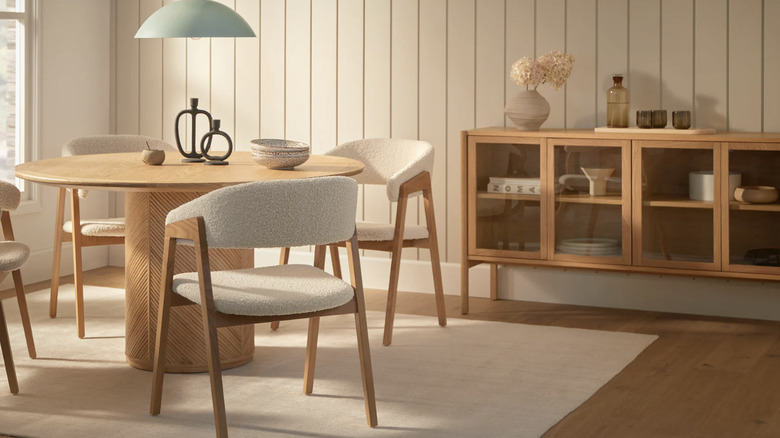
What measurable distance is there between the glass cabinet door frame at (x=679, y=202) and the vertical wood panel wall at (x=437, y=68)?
378mm

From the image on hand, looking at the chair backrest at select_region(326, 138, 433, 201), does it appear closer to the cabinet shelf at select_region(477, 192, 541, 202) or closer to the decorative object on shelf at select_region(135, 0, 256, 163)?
the cabinet shelf at select_region(477, 192, 541, 202)

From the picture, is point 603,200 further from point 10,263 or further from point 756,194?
point 10,263

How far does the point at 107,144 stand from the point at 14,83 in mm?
955

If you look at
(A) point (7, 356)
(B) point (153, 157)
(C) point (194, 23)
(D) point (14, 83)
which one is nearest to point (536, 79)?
(C) point (194, 23)

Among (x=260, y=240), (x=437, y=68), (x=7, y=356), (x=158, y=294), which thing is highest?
(x=437, y=68)

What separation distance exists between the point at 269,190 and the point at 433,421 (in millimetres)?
848

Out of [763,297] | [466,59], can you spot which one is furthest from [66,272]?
[763,297]

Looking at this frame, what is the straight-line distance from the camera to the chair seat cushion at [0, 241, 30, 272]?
3.17m

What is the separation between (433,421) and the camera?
2.95m

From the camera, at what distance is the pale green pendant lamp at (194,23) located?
345 cm

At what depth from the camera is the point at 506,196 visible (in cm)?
444

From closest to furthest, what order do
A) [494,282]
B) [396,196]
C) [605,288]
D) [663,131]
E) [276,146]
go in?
[276,146], [396,196], [663,131], [605,288], [494,282]

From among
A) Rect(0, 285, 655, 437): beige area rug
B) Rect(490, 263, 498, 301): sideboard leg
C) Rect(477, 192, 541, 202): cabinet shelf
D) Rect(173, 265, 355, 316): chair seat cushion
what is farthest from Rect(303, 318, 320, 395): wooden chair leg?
Rect(490, 263, 498, 301): sideboard leg

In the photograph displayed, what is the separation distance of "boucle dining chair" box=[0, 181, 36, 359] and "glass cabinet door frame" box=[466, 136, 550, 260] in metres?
1.86
